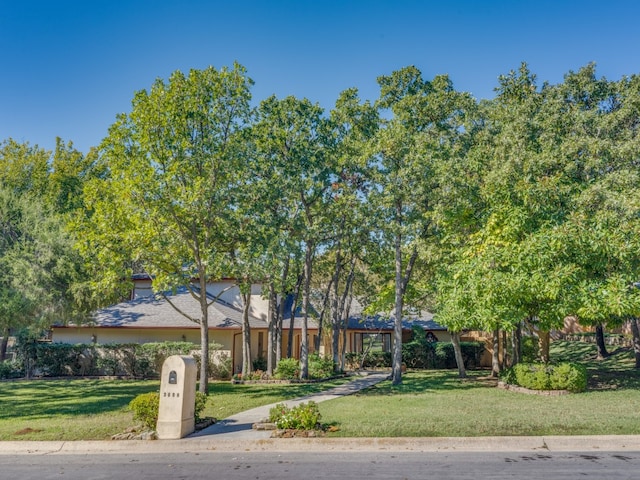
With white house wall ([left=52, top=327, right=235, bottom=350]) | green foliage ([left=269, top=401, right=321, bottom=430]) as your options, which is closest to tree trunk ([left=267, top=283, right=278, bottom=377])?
white house wall ([left=52, top=327, right=235, bottom=350])

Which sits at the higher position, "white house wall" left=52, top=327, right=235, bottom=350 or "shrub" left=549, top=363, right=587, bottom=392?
"white house wall" left=52, top=327, right=235, bottom=350

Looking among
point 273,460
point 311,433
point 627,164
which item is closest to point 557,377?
point 627,164

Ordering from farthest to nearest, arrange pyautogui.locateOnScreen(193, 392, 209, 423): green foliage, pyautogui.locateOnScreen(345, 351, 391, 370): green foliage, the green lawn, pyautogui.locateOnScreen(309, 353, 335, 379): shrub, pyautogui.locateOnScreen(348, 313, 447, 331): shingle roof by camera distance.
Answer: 1. pyautogui.locateOnScreen(348, 313, 447, 331): shingle roof
2. pyautogui.locateOnScreen(345, 351, 391, 370): green foliage
3. pyautogui.locateOnScreen(309, 353, 335, 379): shrub
4. pyautogui.locateOnScreen(193, 392, 209, 423): green foliage
5. the green lawn

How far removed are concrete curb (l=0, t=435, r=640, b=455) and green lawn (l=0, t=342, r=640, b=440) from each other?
459 millimetres

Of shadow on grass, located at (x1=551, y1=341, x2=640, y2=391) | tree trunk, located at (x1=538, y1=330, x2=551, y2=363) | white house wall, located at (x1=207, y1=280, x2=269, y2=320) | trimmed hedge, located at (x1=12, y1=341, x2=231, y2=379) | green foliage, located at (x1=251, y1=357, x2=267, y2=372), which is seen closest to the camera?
tree trunk, located at (x1=538, y1=330, x2=551, y2=363)

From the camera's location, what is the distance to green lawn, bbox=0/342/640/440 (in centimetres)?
1208

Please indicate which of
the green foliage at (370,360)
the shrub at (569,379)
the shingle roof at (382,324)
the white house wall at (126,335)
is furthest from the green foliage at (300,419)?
the shingle roof at (382,324)

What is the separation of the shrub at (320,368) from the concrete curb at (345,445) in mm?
14160

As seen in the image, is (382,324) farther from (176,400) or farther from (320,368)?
(176,400)

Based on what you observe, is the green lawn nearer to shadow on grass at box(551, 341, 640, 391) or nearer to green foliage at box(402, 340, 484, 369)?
shadow on grass at box(551, 341, 640, 391)

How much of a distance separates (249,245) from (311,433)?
31.4ft

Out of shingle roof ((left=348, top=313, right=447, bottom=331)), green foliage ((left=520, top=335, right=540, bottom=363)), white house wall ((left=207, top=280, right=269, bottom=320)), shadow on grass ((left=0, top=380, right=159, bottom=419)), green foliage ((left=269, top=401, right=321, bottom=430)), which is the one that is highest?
white house wall ((left=207, top=280, right=269, bottom=320))

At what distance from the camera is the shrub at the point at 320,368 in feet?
84.5

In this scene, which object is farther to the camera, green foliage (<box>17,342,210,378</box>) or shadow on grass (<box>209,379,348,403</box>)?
green foliage (<box>17,342,210,378</box>)
